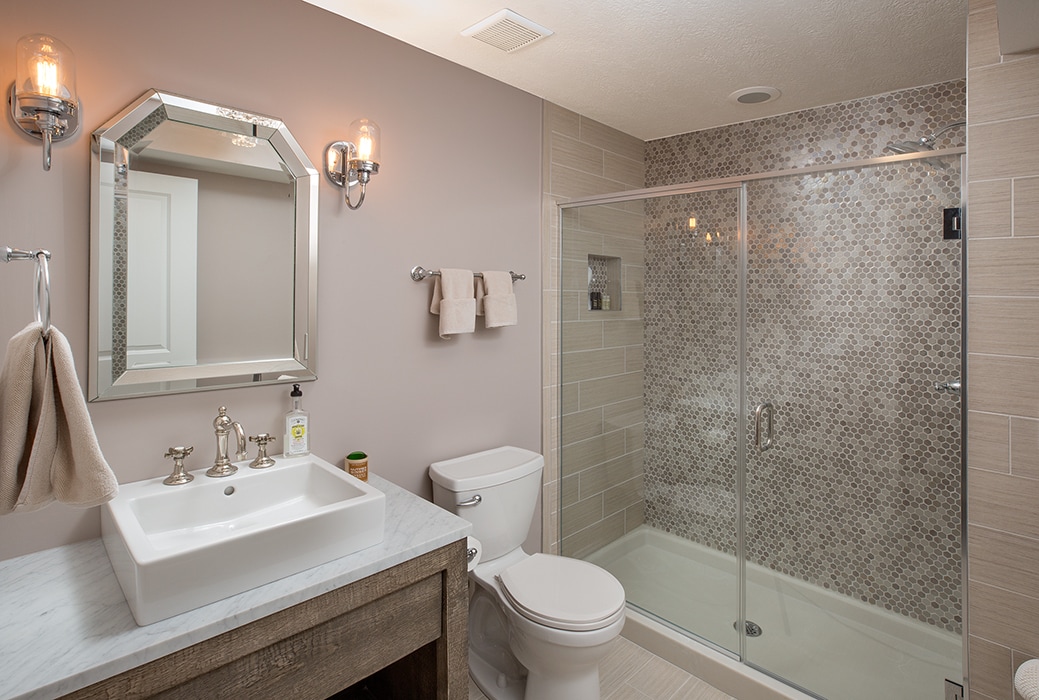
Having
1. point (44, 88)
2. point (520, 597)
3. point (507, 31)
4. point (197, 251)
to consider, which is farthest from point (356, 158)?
point (520, 597)

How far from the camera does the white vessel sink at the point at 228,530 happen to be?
1.07 metres

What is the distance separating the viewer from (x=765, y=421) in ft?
7.02

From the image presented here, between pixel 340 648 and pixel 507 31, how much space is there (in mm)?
1891

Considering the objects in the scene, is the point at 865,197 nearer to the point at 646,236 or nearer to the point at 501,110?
the point at 646,236

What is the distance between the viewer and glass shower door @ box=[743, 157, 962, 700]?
5.97 ft

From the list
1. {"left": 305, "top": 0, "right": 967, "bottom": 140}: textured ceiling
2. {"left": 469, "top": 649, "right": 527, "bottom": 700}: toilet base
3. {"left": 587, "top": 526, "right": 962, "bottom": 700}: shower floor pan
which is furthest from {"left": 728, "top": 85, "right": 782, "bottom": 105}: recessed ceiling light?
{"left": 469, "top": 649, "right": 527, "bottom": 700}: toilet base

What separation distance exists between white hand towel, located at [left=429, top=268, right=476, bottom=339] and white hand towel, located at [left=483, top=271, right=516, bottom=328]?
90 mm

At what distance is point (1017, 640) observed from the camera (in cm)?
150

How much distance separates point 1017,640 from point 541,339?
184 cm

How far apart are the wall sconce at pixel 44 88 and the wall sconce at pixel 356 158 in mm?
670

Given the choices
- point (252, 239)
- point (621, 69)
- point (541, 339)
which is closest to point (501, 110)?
point (621, 69)

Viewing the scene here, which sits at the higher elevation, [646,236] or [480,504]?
[646,236]

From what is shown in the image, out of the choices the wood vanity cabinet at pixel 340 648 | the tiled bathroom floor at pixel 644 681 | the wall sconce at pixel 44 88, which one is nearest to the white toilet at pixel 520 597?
the tiled bathroom floor at pixel 644 681

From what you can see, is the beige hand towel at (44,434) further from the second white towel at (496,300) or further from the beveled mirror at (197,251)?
the second white towel at (496,300)
